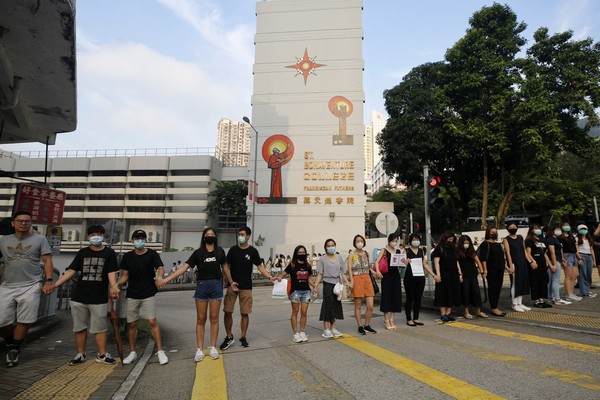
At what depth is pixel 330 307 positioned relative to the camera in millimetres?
6625

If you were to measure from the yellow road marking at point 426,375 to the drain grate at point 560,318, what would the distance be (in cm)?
377

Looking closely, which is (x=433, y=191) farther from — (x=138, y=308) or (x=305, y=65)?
(x=305, y=65)

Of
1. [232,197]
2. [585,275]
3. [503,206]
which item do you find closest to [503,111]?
[503,206]

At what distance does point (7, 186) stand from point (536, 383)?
75986mm

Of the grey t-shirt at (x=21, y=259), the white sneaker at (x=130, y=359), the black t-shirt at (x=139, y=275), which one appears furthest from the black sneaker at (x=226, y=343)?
the grey t-shirt at (x=21, y=259)

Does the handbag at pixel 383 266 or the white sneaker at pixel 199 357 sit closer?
the white sneaker at pixel 199 357

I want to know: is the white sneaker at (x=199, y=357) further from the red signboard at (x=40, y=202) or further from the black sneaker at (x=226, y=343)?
the red signboard at (x=40, y=202)

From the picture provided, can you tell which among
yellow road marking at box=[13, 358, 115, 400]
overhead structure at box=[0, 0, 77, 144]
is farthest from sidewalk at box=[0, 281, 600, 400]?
overhead structure at box=[0, 0, 77, 144]

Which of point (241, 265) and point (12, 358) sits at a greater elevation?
point (241, 265)

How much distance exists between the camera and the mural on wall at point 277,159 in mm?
34625

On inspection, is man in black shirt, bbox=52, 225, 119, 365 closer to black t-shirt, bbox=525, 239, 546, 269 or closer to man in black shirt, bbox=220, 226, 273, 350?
man in black shirt, bbox=220, 226, 273, 350

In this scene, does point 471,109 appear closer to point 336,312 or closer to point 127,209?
point 336,312

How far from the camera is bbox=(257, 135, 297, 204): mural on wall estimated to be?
34.6 m

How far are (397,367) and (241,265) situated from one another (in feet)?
9.50
